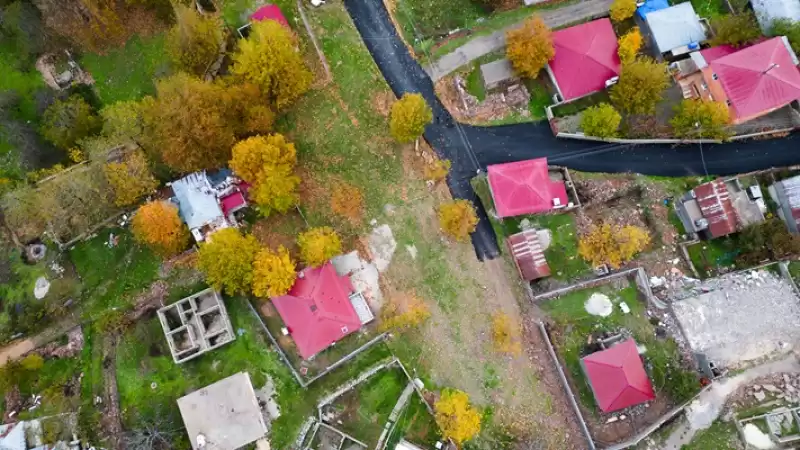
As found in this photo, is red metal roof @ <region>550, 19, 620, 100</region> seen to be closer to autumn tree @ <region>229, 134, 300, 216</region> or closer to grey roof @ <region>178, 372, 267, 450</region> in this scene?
autumn tree @ <region>229, 134, 300, 216</region>

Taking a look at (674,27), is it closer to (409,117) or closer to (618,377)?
(409,117)

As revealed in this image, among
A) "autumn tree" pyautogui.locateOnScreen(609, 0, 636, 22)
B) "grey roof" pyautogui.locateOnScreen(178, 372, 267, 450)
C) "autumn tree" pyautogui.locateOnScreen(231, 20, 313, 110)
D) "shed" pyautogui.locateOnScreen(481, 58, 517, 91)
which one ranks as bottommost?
"grey roof" pyautogui.locateOnScreen(178, 372, 267, 450)

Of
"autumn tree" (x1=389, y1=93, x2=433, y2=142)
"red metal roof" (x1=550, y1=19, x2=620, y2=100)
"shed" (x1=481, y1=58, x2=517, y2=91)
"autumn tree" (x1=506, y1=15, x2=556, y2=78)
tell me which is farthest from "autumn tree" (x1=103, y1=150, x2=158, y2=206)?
"red metal roof" (x1=550, y1=19, x2=620, y2=100)

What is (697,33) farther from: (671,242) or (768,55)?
(671,242)

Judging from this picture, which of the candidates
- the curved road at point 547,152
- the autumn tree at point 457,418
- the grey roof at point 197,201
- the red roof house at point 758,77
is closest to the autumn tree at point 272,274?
the grey roof at point 197,201

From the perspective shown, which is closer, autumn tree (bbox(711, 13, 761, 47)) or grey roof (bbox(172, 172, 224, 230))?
grey roof (bbox(172, 172, 224, 230))

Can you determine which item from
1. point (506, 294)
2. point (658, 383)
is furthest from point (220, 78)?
point (658, 383)
